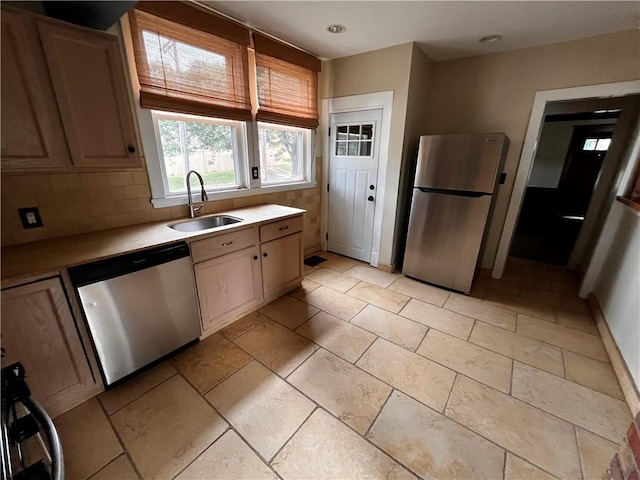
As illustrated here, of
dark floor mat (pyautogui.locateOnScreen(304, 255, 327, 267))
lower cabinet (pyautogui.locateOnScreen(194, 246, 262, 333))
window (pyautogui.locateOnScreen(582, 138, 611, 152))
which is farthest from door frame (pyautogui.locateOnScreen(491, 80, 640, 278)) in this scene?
window (pyautogui.locateOnScreen(582, 138, 611, 152))

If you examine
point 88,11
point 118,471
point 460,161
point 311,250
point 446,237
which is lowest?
point 118,471

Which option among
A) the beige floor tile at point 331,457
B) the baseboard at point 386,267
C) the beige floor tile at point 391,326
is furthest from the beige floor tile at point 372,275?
the beige floor tile at point 331,457

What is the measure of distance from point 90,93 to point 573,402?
11.3ft

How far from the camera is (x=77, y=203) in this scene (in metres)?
1.74

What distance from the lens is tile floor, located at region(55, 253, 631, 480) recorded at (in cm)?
127

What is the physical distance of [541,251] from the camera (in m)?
4.13

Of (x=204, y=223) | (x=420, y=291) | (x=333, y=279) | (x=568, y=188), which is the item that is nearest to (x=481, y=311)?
(x=420, y=291)

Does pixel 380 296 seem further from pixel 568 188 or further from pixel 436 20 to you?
pixel 568 188

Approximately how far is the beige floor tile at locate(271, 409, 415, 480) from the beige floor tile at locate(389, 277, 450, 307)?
1.65 meters

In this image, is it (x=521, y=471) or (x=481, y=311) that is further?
(x=481, y=311)

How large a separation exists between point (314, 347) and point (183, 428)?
0.95 m

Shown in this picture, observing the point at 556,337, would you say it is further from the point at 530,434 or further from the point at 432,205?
the point at 432,205

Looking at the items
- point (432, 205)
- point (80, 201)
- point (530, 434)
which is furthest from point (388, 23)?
point (530, 434)

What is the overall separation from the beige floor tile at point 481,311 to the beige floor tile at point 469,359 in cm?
47
